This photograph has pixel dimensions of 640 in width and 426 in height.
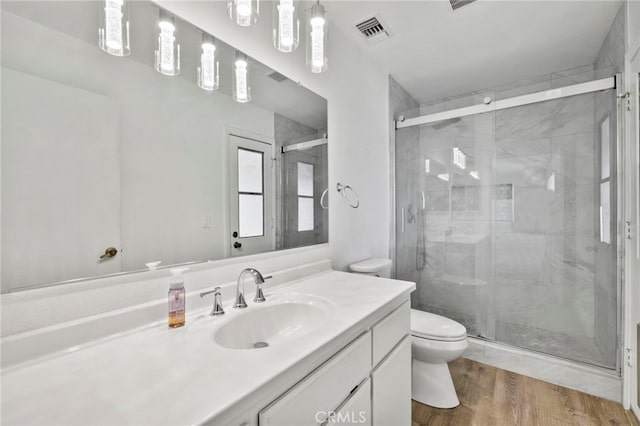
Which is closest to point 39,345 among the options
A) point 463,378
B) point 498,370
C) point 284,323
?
point 284,323

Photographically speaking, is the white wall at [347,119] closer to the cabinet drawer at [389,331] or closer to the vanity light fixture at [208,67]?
the vanity light fixture at [208,67]

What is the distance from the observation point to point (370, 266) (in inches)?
75.2

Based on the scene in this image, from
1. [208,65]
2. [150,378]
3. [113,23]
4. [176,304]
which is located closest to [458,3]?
[208,65]

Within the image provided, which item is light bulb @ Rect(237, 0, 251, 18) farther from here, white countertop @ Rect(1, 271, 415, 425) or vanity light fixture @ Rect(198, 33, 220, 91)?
white countertop @ Rect(1, 271, 415, 425)

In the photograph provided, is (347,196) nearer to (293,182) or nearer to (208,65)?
(293,182)

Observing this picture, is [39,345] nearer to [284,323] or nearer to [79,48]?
[284,323]

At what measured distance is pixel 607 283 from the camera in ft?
6.25

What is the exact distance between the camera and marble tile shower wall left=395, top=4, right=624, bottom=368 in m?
2.03

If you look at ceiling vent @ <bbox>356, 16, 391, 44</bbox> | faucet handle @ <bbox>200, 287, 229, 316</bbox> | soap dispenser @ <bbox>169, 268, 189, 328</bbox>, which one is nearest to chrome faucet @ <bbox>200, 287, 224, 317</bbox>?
faucet handle @ <bbox>200, 287, 229, 316</bbox>

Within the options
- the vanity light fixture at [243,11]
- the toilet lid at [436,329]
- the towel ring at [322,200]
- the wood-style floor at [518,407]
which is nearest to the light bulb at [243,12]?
the vanity light fixture at [243,11]

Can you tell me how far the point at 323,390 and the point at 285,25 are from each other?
1435 millimetres

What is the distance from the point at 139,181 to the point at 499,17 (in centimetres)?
233

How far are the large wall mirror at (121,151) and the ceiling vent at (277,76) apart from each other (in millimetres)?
14

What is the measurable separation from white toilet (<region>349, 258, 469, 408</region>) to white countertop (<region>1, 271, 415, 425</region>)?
103 cm
